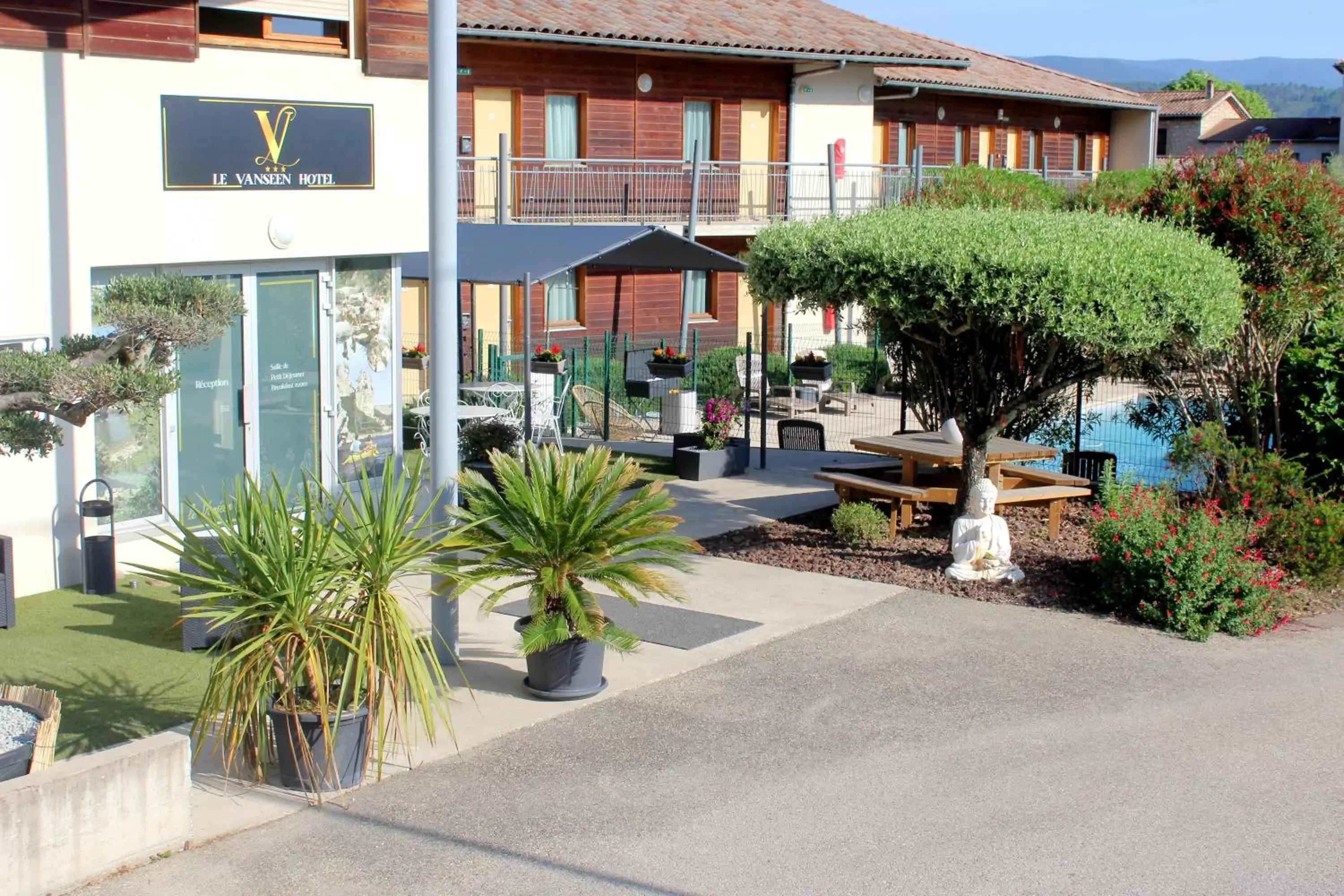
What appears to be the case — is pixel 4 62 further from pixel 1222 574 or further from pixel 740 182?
pixel 740 182

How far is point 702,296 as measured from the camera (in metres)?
28.6

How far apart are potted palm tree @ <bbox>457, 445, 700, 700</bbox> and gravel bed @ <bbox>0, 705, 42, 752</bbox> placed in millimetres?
2360

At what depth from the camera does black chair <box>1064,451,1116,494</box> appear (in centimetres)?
1492

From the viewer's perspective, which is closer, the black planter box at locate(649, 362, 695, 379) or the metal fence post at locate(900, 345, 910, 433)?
the metal fence post at locate(900, 345, 910, 433)

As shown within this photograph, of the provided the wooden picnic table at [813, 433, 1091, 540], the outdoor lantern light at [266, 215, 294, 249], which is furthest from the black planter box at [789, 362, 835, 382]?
the outdoor lantern light at [266, 215, 294, 249]

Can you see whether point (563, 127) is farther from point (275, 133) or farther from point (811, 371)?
point (275, 133)

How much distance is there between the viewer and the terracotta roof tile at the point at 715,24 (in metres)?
23.8

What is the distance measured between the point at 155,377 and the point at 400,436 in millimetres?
6478

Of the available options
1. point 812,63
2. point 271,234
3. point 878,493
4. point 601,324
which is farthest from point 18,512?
point 812,63

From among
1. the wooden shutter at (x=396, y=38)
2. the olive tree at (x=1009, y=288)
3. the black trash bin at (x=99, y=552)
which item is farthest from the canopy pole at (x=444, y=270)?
the olive tree at (x=1009, y=288)

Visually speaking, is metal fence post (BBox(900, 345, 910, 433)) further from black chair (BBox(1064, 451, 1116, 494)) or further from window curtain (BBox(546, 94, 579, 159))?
window curtain (BBox(546, 94, 579, 159))

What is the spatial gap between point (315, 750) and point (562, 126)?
2010 cm

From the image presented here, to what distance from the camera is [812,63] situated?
94.6 ft

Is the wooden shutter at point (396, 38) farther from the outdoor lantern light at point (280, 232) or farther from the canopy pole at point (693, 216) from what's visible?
the canopy pole at point (693, 216)
